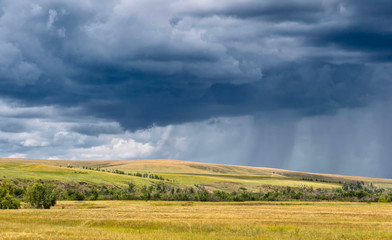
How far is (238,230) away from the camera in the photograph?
4991 cm

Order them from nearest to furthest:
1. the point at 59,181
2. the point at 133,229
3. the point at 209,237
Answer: the point at 209,237, the point at 133,229, the point at 59,181

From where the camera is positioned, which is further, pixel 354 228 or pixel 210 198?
pixel 210 198

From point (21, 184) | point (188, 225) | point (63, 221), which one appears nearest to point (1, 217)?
point (63, 221)

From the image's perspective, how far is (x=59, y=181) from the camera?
602 ft

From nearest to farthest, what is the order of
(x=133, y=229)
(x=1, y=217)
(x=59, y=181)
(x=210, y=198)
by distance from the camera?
(x=133, y=229) < (x=1, y=217) < (x=210, y=198) < (x=59, y=181)

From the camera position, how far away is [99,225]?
5769 centimetres

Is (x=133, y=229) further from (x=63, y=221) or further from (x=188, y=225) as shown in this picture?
(x=63, y=221)

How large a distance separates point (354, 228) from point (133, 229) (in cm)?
2615

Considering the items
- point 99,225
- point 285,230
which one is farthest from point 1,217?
point 285,230

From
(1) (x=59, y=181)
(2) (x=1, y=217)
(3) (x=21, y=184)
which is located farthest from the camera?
(1) (x=59, y=181)

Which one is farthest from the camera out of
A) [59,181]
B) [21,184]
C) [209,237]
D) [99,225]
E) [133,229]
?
[59,181]

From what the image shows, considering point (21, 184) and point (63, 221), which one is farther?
point (21, 184)

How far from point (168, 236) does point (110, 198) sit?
105894mm

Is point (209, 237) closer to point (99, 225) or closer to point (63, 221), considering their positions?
point (99, 225)
